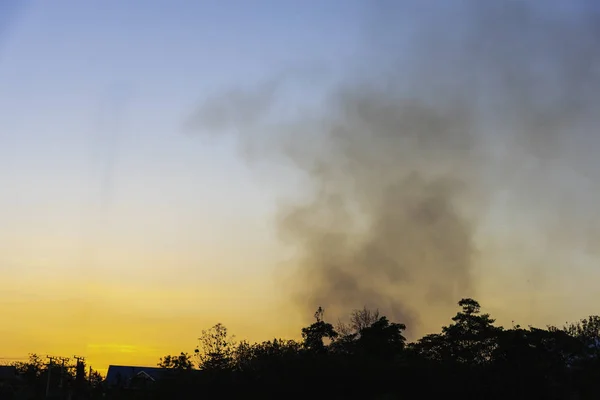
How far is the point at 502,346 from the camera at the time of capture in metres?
38.3

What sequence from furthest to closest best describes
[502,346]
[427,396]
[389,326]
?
[389,326] → [502,346] → [427,396]

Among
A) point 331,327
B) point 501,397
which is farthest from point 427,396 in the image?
point 331,327

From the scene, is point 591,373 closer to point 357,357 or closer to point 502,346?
point 502,346

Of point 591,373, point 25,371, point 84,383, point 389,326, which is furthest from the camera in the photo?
point 25,371

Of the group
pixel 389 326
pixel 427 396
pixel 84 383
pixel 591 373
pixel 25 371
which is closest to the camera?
pixel 427 396

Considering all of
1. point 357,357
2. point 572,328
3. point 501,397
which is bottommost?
point 501,397

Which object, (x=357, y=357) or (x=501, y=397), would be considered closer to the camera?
(x=501, y=397)

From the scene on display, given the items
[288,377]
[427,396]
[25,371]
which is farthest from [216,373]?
[25,371]

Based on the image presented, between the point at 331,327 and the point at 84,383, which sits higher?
the point at 331,327

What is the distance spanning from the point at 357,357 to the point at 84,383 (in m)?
23.2

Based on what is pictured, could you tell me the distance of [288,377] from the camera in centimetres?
3078

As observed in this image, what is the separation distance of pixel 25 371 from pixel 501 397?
5158cm

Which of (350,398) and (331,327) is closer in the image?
(350,398)

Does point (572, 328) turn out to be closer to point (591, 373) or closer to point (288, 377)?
point (591, 373)
